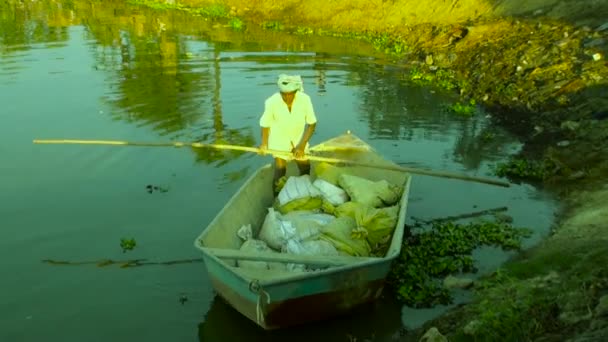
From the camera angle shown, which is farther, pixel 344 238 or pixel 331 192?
pixel 331 192

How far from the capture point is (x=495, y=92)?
46.7 ft

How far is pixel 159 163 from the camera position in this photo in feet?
36.4

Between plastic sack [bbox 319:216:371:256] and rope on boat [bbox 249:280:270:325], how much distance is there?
1244mm

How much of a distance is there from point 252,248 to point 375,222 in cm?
142

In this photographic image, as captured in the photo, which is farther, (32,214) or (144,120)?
(144,120)

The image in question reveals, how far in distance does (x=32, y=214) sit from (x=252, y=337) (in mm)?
4385

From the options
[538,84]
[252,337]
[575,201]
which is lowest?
[252,337]

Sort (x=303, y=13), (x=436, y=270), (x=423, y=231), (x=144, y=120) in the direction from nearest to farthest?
1. (x=436, y=270)
2. (x=423, y=231)
3. (x=144, y=120)
4. (x=303, y=13)

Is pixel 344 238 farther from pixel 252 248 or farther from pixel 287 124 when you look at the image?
pixel 287 124

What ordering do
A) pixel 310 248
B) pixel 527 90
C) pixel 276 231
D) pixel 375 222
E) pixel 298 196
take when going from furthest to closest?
pixel 527 90 < pixel 298 196 < pixel 375 222 < pixel 276 231 < pixel 310 248

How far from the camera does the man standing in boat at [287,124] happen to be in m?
8.48

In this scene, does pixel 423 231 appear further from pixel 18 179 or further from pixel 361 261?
pixel 18 179

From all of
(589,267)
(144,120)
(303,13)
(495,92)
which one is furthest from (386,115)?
(303,13)

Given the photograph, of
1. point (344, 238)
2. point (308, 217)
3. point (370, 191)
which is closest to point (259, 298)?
point (344, 238)
